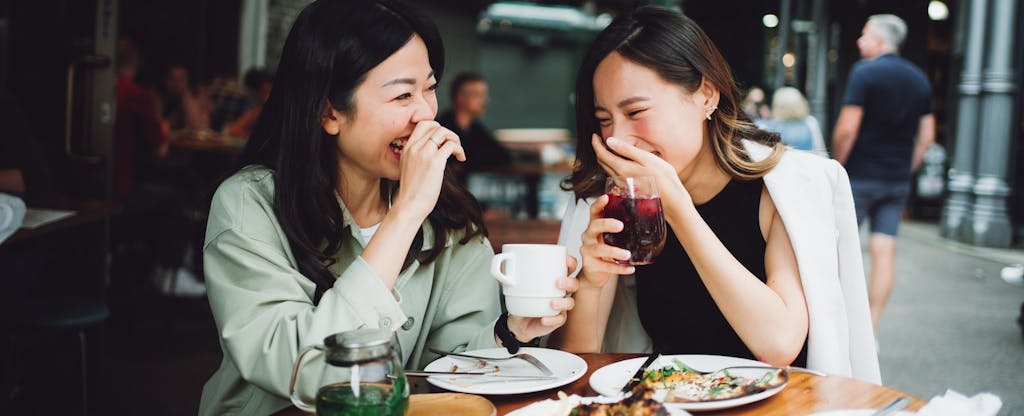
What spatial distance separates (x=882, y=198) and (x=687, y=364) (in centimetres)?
399

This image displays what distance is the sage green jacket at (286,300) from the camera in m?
1.36

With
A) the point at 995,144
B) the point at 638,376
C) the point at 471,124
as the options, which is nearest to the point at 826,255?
Result: the point at 638,376

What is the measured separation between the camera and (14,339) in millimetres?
3268

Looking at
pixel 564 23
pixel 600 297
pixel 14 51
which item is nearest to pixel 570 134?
pixel 564 23

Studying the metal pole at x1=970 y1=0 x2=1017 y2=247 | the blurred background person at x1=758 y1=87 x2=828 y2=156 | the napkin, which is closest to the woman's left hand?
the napkin

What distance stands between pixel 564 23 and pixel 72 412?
52.7 ft

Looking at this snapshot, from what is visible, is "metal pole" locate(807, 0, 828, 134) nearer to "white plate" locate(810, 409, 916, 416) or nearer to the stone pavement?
the stone pavement

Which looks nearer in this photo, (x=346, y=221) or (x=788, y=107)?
(x=346, y=221)

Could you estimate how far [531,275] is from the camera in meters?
1.47

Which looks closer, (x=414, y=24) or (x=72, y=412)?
(x=414, y=24)

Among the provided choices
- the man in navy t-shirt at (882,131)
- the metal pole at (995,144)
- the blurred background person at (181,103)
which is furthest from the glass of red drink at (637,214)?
the metal pole at (995,144)

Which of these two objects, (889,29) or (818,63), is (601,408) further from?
(818,63)

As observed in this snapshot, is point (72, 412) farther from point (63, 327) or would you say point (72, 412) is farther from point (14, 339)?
point (63, 327)

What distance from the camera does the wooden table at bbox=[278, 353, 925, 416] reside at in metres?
1.27
